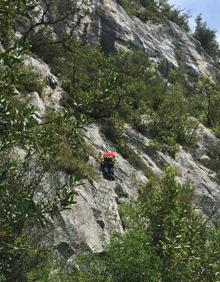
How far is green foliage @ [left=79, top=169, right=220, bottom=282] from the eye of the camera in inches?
515

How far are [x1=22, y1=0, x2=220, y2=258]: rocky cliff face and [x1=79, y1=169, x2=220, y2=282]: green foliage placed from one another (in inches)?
86.7

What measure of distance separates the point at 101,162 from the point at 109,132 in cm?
435

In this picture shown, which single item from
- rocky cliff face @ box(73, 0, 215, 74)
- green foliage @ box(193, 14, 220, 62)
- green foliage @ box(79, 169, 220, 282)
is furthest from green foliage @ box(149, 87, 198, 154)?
green foliage @ box(193, 14, 220, 62)

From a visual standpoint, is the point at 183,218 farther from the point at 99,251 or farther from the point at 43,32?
the point at 43,32

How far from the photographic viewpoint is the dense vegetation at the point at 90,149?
5863mm

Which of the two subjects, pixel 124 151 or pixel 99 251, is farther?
pixel 124 151

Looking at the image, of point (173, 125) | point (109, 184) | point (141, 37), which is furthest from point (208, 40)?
point (109, 184)

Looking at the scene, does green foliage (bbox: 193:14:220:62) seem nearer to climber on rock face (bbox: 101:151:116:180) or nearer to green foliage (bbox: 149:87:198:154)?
green foliage (bbox: 149:87:198:154)

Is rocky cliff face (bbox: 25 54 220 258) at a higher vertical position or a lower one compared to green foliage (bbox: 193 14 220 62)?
lower

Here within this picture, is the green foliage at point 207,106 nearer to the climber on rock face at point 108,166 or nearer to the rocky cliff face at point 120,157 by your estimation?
the rocky cliff face at point 120,157

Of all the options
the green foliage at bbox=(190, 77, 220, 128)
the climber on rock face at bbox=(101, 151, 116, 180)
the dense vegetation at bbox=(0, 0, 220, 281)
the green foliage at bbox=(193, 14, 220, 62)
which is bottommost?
the climber on rock face at bbox=(101, 151, 116, 180)

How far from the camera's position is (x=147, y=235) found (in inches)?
561

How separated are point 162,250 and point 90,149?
9.65 meters

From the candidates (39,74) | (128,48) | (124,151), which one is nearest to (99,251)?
(124,151)
